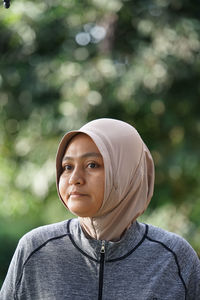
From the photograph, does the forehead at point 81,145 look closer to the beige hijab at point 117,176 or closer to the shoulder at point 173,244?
the beige hijab at point 117,176

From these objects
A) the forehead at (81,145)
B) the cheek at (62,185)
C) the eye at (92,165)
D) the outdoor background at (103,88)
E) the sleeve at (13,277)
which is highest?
the outdoor background at (103,88)

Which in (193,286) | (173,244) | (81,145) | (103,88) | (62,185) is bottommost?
(193,286)

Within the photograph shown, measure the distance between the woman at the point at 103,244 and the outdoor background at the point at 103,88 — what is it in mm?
4051

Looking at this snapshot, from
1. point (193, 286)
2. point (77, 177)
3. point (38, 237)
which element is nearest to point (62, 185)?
point (77, 177)

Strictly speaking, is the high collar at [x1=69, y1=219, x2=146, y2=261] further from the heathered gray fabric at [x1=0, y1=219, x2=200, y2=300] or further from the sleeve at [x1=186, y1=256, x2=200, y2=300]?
the sleeve at [x1=186, y1=256, x2=200, y2=300]

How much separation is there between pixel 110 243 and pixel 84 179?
0.70ft

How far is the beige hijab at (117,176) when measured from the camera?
1651 millimetres

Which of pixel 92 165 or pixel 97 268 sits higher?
pixel 92 165

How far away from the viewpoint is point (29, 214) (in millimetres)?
7188

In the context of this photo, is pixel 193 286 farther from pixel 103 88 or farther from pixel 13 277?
pixel 103 88

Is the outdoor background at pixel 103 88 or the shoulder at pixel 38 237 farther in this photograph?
the outdoor background at pixel 103 88

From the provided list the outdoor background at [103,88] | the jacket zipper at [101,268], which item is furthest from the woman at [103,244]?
the outdoor background at [103,88]

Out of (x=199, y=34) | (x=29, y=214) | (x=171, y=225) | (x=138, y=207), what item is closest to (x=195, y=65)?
(x=199, y=34)

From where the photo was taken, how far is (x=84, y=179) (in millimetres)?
1651
